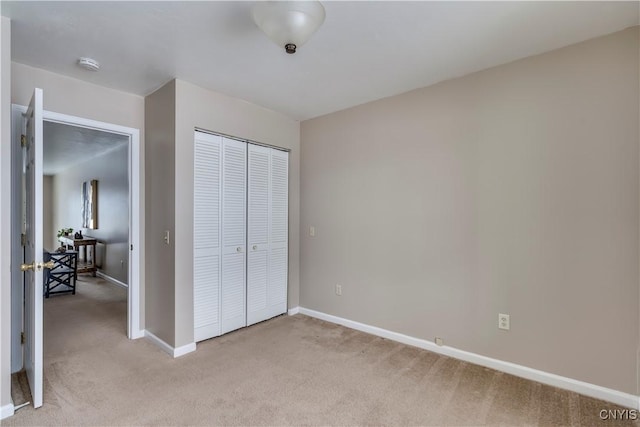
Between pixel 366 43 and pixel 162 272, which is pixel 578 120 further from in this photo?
pixel 162 272

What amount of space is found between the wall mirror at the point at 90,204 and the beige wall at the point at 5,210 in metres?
4.77

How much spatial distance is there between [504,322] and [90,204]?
706cm

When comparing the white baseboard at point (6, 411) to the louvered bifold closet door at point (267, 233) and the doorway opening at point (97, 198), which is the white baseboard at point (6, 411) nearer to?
the doorway opening at point (97, 198)

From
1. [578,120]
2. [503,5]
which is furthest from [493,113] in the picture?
[503,5]

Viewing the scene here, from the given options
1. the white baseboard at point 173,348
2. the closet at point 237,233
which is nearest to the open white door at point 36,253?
the white baseboard at point 173,348

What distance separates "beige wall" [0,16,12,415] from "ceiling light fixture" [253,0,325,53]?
60.4 inches

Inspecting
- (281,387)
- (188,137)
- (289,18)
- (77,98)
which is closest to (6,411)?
(281,387)

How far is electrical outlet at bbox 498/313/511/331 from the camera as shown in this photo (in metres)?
2.42

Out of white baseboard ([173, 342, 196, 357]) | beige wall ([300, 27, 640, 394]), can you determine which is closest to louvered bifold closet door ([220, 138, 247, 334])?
white baseboard ([173, 342, 196, 357])

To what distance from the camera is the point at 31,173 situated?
6.87ft

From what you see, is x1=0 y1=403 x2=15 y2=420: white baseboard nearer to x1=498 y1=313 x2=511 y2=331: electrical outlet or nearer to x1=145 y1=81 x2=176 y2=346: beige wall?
x1=145 y1=81 x2=176 y2=346: beige wall

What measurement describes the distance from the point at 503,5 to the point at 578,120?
3.22 feet

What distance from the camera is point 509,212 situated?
242 centimetres

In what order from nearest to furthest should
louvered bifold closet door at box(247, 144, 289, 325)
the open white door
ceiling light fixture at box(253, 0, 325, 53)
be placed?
1. ceiling light fixture at box(253, 0, 325, 53)
2. the open white door
3. louvered bifold closet door at box(247, 144, 289, 325)
